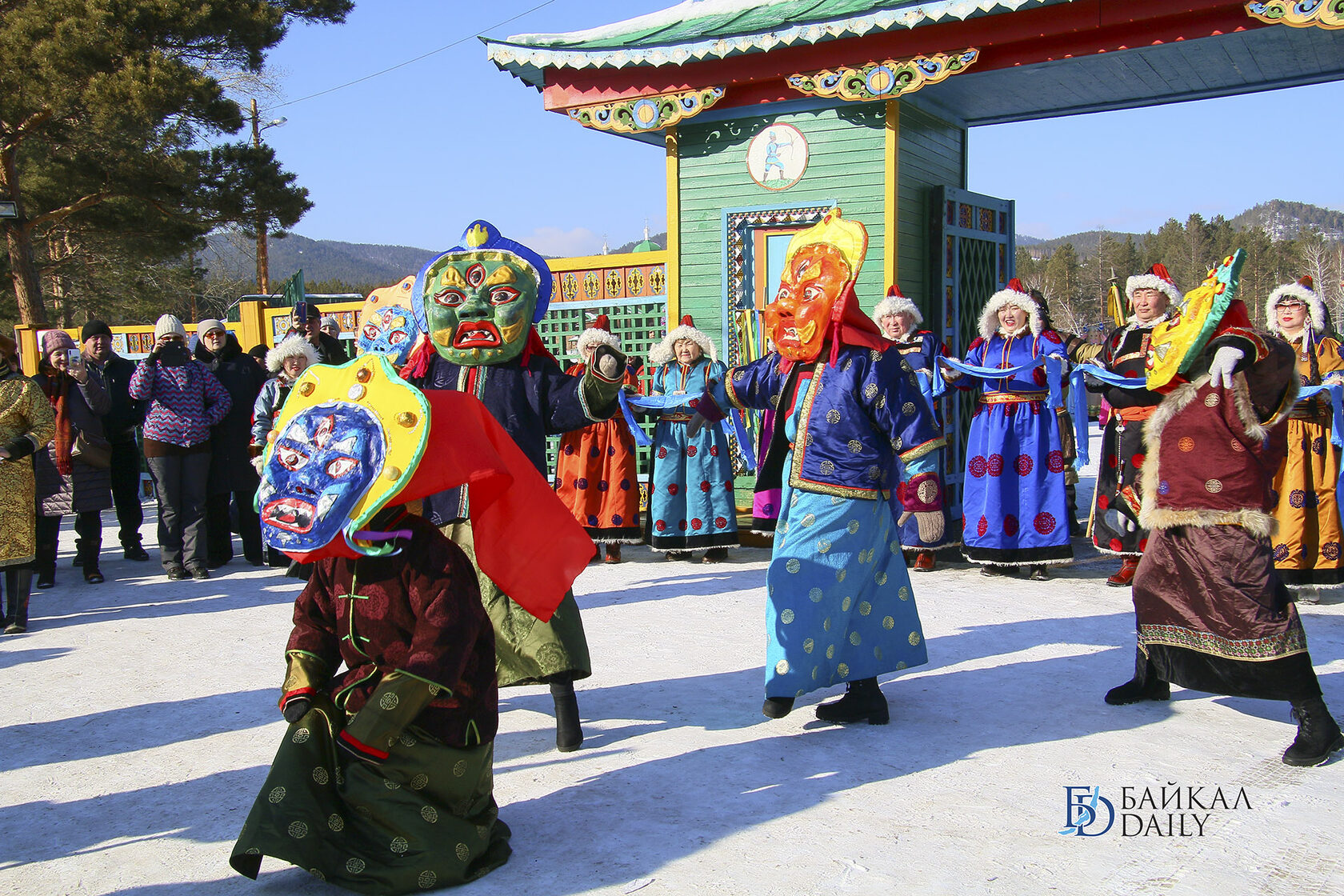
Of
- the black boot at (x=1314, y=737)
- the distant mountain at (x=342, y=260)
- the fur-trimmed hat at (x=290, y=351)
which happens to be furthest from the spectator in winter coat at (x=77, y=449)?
the distant mountain at (x=342, y=260)

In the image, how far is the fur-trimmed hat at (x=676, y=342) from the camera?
7.32m

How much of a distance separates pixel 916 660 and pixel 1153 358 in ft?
4.85

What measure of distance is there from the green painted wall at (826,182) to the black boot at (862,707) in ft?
13.9

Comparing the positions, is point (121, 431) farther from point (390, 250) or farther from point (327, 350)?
point (390, 250)

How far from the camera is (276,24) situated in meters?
18.0

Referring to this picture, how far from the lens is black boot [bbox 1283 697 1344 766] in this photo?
3.41 metres

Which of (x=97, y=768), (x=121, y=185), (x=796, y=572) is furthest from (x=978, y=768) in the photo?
(x=121, y=185)

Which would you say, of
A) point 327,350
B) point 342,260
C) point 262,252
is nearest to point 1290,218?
point 342,260

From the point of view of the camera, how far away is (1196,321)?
147 inches

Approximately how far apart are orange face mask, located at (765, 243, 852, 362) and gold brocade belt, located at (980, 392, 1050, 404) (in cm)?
298

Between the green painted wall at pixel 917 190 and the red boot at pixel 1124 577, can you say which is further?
the green painted wall at pixel 917 190

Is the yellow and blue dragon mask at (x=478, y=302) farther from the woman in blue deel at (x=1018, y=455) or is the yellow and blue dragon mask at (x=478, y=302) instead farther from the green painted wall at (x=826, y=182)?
the green painted wall at (x=826, y=182)

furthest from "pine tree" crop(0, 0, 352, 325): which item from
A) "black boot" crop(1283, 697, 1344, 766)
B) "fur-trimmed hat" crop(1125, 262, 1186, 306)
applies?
"black boot" crop(1283, 697, 1344, 766)

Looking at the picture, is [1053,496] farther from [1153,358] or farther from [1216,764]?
[1216,764]
